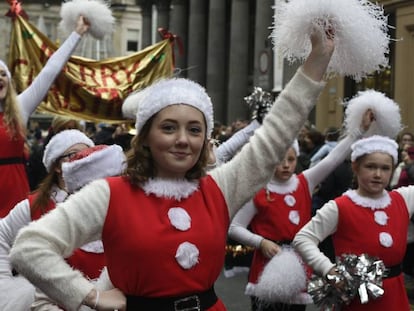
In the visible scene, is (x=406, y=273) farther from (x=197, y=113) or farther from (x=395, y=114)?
(x=197, y=113)

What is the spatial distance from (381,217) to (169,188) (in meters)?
1.94

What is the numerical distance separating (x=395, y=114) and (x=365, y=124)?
197mm

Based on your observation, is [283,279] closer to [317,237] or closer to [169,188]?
[317,237]

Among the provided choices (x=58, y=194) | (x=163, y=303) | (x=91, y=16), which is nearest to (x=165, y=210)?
(x=163, y=303)

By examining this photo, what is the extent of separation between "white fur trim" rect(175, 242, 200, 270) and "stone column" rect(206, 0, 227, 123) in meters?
25.8

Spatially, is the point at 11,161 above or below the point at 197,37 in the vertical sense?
below

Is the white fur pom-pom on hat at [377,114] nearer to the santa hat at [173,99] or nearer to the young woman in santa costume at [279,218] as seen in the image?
the young woman in santa costume at [279,218]

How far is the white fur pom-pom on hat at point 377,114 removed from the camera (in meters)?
4.61

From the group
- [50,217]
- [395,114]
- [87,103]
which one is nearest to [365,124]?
[395,114]

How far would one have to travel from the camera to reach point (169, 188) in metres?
2.62

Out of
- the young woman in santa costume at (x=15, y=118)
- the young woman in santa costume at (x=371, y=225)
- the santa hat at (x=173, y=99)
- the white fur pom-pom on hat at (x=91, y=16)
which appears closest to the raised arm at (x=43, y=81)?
the young woman in santa costume at (x=15, y=118)

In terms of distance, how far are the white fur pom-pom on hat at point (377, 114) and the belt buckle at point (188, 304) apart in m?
2.46

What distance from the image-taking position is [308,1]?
261 cm

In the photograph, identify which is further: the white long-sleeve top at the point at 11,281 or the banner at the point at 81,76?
the banner at the point at 81,76
